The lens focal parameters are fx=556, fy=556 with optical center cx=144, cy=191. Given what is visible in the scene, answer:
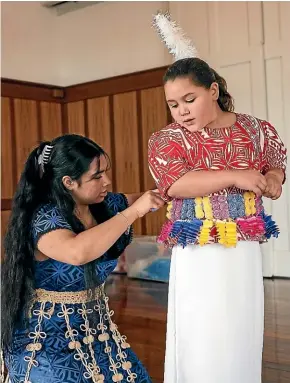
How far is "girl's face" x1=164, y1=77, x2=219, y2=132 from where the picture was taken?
4.30 ft

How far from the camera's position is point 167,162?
1323mm

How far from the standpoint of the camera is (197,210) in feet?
4.39

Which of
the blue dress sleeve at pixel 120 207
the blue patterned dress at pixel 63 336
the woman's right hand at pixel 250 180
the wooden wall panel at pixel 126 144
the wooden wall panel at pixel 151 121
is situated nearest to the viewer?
the woman's right hand at pixel 250 180

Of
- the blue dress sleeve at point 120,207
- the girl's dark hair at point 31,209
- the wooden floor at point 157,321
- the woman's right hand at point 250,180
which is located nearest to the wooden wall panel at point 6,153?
the wooden floor at point 157,321

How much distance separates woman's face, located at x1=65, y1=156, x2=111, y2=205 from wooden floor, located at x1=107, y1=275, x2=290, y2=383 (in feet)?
3.18

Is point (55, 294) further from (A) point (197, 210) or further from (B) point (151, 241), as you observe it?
(B) point (151, 241)

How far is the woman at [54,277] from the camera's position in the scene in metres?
1.53

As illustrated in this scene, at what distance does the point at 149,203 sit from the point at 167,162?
0.51 ft

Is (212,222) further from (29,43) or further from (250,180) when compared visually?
(29,43)

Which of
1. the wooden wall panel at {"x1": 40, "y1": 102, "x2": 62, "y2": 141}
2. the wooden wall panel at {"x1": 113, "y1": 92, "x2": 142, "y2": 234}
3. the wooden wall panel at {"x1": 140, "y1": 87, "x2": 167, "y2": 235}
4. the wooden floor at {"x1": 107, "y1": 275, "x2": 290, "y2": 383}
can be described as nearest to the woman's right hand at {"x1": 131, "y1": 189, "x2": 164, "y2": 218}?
the wooden floor at {"x1": 107, "y1": 275, "x2": 290, "y2": 383}

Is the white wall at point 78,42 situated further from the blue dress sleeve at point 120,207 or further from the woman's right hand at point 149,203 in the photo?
the woman's right hand at point 149,203

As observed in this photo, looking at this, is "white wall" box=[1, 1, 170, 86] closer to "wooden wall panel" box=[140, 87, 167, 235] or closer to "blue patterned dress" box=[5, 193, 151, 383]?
"wooden wall panel" box=[140, 87, 167, 235]

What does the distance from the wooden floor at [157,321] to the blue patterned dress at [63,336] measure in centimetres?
64

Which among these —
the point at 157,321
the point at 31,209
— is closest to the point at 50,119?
the point at 157,321
